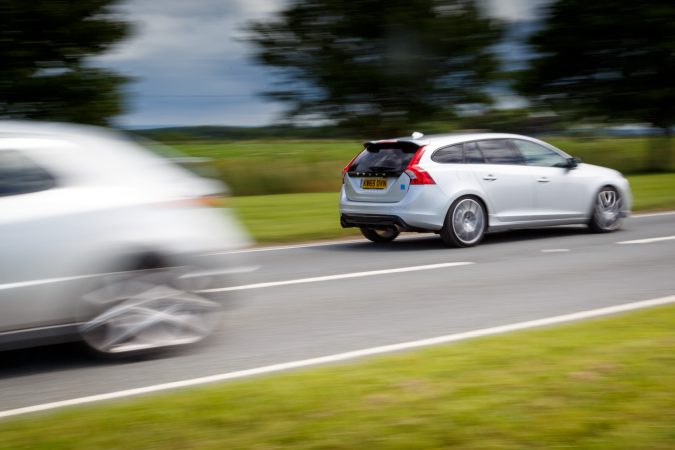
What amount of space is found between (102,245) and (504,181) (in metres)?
7.50

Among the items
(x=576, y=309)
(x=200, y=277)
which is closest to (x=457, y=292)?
(x=576, y=309)

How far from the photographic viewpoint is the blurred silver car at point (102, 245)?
575 centimetres

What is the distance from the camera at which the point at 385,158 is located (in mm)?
12070

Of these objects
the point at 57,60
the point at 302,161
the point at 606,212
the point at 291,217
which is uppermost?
the point at 57,60

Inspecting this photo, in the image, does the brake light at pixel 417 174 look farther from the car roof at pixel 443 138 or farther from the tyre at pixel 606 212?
the tyre at pixel 606 212

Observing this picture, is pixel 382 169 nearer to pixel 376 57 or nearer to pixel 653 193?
pixel 653 193

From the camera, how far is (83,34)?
2875 centimetres

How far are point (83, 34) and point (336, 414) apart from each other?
88.2 ft

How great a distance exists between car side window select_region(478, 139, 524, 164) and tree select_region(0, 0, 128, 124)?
1964 centimetres

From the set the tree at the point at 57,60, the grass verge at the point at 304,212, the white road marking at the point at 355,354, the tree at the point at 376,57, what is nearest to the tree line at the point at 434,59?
the tree at the point at 376,57

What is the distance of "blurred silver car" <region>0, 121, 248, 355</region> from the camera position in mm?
5754

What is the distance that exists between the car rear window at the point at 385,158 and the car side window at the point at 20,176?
647 cm

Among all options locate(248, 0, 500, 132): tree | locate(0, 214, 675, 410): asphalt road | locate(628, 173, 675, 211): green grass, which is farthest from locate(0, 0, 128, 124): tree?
locate(0, 214, 675, 410): asphalt road

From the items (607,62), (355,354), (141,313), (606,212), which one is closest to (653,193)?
(606,212)
